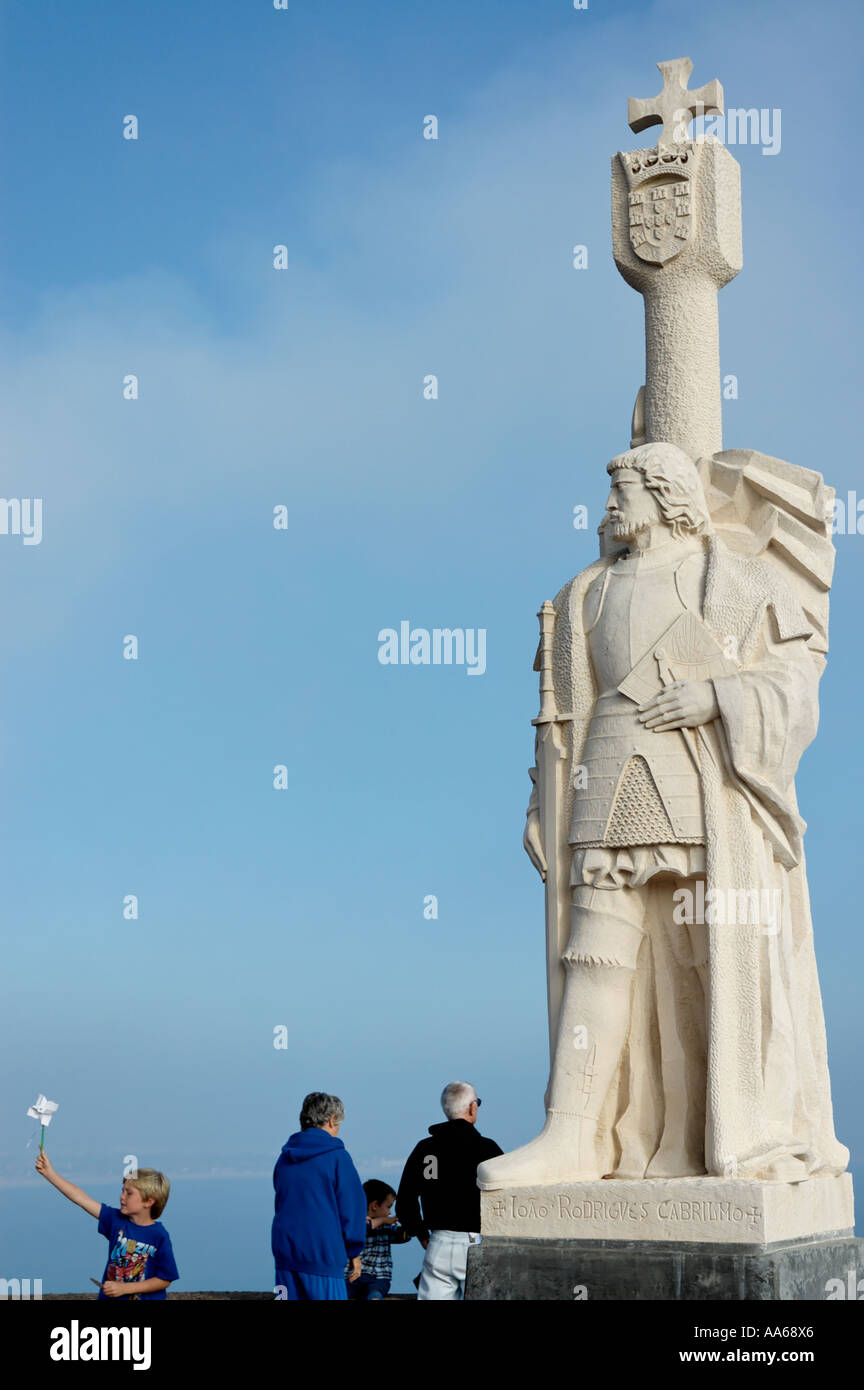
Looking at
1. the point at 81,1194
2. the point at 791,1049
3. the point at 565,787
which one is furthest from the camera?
the point at 565,787

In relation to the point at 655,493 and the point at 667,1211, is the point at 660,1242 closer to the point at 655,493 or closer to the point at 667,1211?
the point at 667,1211

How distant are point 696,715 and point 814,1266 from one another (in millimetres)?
2648

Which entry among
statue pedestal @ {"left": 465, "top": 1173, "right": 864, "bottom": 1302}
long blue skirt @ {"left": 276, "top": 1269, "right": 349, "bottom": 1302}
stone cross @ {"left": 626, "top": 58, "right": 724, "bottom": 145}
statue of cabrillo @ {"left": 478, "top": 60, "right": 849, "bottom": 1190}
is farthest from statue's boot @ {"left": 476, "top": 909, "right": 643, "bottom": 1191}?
stone cross @ {"left": 626, "top": 58, "right": 724, "bottom": 145}

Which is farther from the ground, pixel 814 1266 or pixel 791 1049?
pixel 791 1049

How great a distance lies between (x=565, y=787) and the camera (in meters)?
9.00

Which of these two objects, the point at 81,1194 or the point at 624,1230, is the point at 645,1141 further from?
the point at 81,1194

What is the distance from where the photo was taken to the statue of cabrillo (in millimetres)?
8320

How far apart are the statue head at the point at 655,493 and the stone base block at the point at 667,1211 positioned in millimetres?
3249

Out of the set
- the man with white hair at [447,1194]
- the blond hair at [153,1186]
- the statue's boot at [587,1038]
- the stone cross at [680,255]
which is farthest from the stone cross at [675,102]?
the blond hair at [153,1186]

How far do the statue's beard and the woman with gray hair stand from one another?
3223 mm

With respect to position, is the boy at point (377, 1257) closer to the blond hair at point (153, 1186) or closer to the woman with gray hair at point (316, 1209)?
the woman with gray hair at point (316, 1209)
